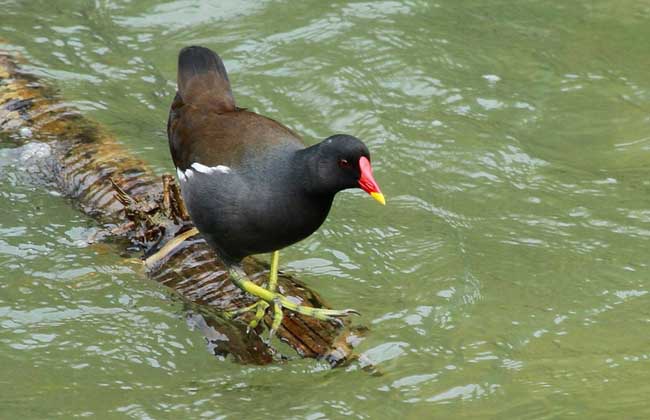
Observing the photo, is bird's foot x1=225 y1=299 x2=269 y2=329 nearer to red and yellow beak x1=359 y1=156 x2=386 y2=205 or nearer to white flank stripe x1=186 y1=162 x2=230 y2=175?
white flank stripe x1=186 y1=162 x2=230 y2=175

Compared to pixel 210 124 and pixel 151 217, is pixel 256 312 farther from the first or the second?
pixel 210 124

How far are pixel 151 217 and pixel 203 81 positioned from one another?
0.70 meters

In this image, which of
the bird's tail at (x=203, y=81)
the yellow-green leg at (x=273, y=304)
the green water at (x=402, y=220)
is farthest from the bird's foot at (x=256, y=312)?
the bird's tail at (x=203, y=81)

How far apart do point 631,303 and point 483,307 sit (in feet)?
2.22

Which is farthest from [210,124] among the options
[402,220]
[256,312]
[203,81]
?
[402,220]

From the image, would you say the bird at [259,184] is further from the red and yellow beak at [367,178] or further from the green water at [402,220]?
the green water at [402,220]

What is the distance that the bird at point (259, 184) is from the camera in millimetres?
4215

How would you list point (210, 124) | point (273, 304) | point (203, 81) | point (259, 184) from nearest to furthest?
1. point (259, 184)
2. point (273, 304)
3. point (210, 124)
4. point (203, 81)

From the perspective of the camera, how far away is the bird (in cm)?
421

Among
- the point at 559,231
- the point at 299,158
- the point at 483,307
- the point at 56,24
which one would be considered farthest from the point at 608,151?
the point at 56,24

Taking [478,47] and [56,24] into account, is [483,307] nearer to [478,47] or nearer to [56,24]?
[478,47]

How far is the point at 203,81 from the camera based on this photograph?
5070 mm

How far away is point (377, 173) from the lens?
6.06m

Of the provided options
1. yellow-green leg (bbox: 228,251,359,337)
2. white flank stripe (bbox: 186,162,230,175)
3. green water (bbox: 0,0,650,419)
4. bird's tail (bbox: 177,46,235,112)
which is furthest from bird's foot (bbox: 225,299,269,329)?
bird's tail (bbox: 177,46,235,112)
